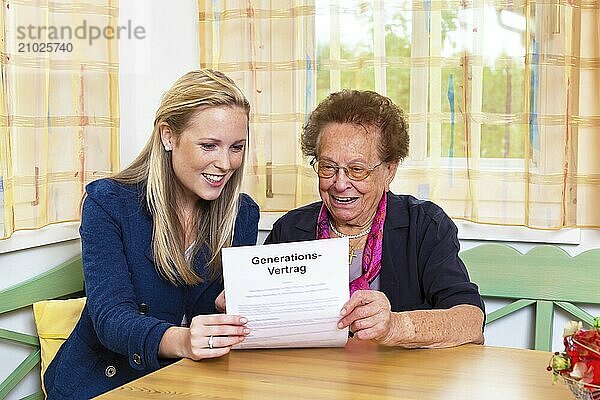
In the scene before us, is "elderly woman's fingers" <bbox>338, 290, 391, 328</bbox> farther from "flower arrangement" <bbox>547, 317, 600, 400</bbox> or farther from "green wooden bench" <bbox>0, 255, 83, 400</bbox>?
"green wooden bench" <bbox>0, 255, 83, 400</bbox>

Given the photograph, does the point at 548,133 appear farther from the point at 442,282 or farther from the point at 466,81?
the point at 442,282

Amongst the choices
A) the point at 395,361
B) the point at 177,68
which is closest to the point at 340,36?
the point at 177,68

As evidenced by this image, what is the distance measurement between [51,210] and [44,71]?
1.30 feet

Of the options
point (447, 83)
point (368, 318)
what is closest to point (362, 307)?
point (368, 318)

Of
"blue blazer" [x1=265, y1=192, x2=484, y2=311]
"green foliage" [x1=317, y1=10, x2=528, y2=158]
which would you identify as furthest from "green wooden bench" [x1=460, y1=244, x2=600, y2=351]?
"blue blazer" [x1=265, y1=192, x2=484, y2=311]

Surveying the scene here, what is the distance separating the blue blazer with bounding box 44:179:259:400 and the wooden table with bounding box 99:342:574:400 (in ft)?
1.12

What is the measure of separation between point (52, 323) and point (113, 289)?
0.60 meters

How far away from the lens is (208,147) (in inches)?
87.0

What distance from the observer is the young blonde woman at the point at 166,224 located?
2.20 meters

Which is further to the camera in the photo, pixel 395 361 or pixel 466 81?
pixel 466 81

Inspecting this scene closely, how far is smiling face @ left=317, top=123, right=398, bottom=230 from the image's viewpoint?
225 cm

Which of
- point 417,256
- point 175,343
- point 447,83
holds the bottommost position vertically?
point 175,343

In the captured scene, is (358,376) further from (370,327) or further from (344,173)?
(344,173)

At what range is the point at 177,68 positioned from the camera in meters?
3.16
